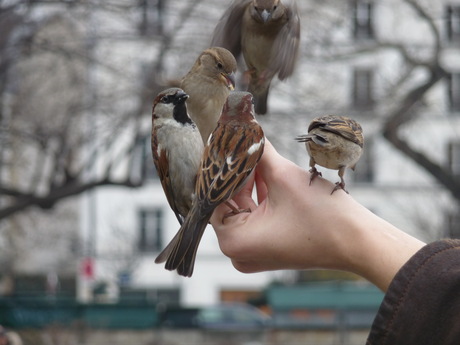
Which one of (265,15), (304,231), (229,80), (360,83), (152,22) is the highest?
(265,15)

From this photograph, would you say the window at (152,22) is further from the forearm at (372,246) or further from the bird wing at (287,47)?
the forearm at (372,246)

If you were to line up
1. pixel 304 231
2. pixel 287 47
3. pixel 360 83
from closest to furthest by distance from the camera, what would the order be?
pixel 304 231
pixel 287 47
pixel 360 83

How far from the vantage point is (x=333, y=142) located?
279 centimetres

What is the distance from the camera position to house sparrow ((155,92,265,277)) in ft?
8.88

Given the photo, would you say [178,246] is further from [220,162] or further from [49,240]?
[49,240]

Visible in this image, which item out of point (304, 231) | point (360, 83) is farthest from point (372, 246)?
point (360, 83)

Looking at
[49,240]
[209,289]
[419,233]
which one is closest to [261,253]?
[419,233]

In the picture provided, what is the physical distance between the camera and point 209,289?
138 feet

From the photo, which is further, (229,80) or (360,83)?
(360,83)

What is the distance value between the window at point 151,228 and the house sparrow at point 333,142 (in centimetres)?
3904

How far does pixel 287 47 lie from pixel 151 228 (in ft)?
128

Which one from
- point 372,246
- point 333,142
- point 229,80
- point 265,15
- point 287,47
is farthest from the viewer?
point 287,47

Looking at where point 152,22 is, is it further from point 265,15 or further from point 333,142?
point 333,142

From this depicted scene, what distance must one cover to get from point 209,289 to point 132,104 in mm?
25497
